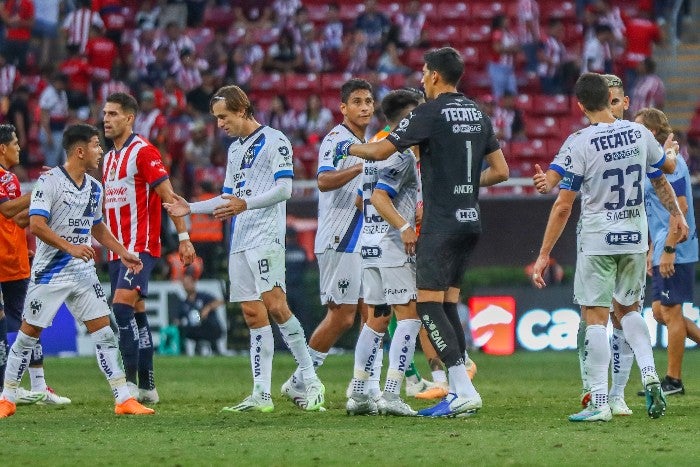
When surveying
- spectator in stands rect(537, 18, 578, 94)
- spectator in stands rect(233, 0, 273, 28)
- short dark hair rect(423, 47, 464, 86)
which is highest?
spectator in stands rect(233, 0, 273, 28)

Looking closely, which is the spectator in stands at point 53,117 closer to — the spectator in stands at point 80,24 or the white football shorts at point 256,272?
the spectator in stands at point 80,24

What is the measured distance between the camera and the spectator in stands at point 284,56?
27.0 m

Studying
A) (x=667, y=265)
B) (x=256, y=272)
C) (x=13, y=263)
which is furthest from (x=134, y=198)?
(x=667, y=265)

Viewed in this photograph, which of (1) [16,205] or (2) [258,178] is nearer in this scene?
(2) [258,178]

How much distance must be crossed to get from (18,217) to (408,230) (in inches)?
140

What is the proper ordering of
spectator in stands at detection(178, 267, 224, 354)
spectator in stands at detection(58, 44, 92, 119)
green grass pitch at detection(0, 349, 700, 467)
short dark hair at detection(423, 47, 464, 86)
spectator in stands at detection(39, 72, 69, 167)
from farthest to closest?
spectator in stands at detection(58, 44, 92, 119) < spectator in stands at detection(39, 72, 69, 167) < spectator in stands at detection(178, 267, 224, 354) < short dark hair at detection(423, 47, 464, 86) < green grass pitch at detection(0, 349, 700, 467)

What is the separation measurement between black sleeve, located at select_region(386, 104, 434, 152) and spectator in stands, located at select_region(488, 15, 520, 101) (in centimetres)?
1599

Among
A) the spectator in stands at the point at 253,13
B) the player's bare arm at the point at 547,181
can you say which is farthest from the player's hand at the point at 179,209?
the spectator in stands at the point at 253,13

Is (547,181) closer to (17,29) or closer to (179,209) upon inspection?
(179,209)

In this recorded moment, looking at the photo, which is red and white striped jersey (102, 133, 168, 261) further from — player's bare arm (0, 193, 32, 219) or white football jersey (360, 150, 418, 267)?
white football jersey (360, 150, 418, 267)

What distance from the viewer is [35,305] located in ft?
35.1

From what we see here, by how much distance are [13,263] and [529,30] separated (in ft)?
53.2

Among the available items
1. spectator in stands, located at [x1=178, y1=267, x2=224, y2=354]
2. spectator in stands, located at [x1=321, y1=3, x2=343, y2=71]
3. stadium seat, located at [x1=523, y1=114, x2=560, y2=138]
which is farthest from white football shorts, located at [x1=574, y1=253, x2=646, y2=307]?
spectator in stands, located at [x1=321, y1=3, x2=343, y2=71]

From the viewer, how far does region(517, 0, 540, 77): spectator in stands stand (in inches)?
1045
